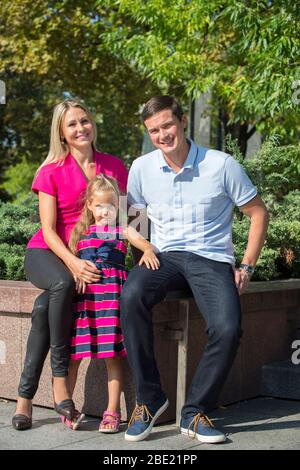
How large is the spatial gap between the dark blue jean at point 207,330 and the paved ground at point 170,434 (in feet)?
0.72

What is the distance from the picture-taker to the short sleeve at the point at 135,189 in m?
4.75

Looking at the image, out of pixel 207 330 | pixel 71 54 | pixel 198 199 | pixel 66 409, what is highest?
pixel 71 54

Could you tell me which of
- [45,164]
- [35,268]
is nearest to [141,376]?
[35,268]

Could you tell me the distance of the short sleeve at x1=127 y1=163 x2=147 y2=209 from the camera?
15.6ft

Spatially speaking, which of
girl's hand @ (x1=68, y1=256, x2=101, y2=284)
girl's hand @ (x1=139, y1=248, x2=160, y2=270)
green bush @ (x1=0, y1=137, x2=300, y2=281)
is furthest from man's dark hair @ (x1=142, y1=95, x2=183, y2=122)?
green bush @ (x1=0, y1=137, x2=300, y2=281)

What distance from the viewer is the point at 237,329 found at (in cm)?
429

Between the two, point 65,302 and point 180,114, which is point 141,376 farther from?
point 180,114

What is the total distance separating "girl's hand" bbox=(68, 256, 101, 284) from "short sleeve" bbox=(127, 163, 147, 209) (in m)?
0.47

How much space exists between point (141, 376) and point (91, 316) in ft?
1.61

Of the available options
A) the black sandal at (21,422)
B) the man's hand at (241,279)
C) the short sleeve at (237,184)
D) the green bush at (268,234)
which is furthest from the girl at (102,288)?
the green bush at (268,234)

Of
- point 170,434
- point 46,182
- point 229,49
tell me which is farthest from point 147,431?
point 229,49

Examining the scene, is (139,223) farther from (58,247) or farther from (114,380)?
(114,380)

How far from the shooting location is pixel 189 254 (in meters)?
4.59

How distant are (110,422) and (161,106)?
5.72 ft
